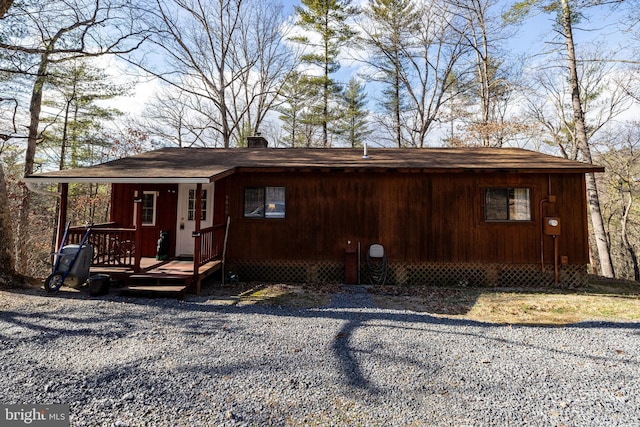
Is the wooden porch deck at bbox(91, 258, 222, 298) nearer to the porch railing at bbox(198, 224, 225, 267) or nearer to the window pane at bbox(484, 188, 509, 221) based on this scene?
the porch railing at bbox(198, 224, 225, 267)

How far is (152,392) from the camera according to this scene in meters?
2.66

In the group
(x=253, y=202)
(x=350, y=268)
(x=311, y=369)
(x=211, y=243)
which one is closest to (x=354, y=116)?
(x=253, y=202)

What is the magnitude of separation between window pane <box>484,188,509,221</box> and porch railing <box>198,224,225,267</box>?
260 inches

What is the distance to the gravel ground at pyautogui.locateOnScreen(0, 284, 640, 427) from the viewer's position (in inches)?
95.1

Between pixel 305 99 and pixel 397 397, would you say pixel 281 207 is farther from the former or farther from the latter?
pixel 305 99

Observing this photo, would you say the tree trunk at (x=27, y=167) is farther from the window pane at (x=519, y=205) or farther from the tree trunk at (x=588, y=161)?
the tree trunk at (x=588, y=161)

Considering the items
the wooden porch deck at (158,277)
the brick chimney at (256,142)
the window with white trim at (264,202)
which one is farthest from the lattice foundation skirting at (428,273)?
the brick chimney at (256,142)

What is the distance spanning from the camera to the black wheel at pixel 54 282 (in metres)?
5.72

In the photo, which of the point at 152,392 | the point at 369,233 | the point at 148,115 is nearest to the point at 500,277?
the point at 369,233

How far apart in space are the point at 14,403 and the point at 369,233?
644 centimetres

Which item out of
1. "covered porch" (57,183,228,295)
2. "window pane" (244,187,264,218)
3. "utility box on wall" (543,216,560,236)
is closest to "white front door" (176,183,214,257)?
"covered porch" (57,183,228,295)

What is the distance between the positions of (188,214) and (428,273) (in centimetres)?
640

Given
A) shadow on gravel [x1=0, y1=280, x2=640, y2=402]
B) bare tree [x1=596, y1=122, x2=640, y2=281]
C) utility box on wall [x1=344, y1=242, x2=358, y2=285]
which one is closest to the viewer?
shadow on gravel [x1=0, y1=280, x2=640, y2=402]

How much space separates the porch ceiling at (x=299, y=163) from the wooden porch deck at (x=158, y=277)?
185 cm
